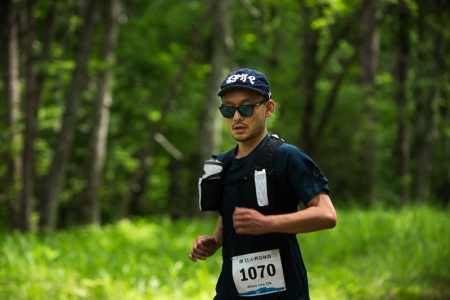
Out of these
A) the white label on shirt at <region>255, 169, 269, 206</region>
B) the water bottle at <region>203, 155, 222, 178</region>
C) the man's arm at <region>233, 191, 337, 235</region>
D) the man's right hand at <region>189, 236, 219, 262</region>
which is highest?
the water bottle at <region>203, 155, 222, 178</region>

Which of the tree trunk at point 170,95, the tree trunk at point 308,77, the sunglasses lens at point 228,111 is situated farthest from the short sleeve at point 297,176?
the tree trunk at point 308,77

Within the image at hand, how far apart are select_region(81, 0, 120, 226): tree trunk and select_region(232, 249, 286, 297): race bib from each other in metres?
9.85

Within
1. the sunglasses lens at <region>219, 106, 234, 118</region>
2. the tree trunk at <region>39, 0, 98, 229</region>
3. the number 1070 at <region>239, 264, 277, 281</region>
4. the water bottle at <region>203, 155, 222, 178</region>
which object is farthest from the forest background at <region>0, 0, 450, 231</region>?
the number 1070 at <region>239, 264, 277, 281</region>

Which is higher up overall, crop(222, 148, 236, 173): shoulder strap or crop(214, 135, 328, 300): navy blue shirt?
crop(222, 148, 236, 173): shoulder strap

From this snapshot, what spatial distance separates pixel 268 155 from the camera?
313 centimetres

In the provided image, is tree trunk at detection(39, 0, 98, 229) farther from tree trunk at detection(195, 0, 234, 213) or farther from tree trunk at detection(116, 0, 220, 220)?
tree trunk at detection(195, 0, 234, 213)

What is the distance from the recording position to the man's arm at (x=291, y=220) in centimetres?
278

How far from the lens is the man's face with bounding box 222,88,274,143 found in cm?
319

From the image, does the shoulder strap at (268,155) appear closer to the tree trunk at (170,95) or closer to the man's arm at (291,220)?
the man's arm at (291,220)

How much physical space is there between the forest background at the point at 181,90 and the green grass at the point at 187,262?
1.91 metres

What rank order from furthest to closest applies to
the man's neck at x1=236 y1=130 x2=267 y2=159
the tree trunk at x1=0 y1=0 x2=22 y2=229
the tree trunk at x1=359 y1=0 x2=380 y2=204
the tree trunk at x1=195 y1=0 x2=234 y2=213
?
1. the tree trunk at x1=359 y1=0 x2=380 y2=204
2. the tree trunk at x1=195 y1=0 x2=234 y2=213
3. the tree trunk at x1=0 y1=0 x2=22 y2=229
4. the man's neck at x1=236 y1=130 x2=267 y2=159

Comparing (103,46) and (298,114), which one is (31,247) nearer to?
(103,46)

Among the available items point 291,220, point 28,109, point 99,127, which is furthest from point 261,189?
point 99,127

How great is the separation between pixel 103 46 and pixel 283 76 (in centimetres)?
496
